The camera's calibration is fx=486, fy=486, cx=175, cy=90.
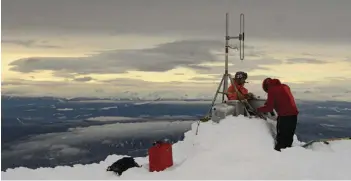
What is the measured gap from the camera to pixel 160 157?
9.88 metres

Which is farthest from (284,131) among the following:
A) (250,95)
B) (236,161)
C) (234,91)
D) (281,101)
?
(236,161)

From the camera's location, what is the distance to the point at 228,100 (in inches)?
470

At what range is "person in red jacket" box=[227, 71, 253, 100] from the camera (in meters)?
12.2

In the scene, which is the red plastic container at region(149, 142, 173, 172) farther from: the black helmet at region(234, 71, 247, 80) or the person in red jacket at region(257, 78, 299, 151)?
the black helmet at region(234, 71, 247, 80)

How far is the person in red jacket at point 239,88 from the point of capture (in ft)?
40.0

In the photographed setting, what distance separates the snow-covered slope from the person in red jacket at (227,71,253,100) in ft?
3.43

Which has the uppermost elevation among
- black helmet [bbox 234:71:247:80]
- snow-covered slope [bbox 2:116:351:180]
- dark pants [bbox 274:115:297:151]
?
black helmet [bbox 234:71:247:80]

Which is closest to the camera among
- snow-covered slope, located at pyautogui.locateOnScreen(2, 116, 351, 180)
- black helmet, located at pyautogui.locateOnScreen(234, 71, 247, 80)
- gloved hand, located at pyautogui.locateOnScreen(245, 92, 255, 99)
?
snow-covered slope, located at pyautogui.locateOnScreen(2, 116, 351, 180)

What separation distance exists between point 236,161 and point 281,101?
7.89ft

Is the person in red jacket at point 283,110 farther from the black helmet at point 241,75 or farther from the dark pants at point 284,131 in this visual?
the black helmet at point 241,75

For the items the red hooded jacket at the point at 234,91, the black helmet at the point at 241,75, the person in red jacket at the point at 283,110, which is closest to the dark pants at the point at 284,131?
the person in red jacket at the point at 283,110

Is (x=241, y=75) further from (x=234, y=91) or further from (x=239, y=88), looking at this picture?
(x=234, y=91)

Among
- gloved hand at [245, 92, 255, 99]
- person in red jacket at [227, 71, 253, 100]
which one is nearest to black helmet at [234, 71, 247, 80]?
person in red jacket at [227, 71, 253, 100]

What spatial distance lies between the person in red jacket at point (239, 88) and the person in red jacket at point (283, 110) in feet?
3.89
